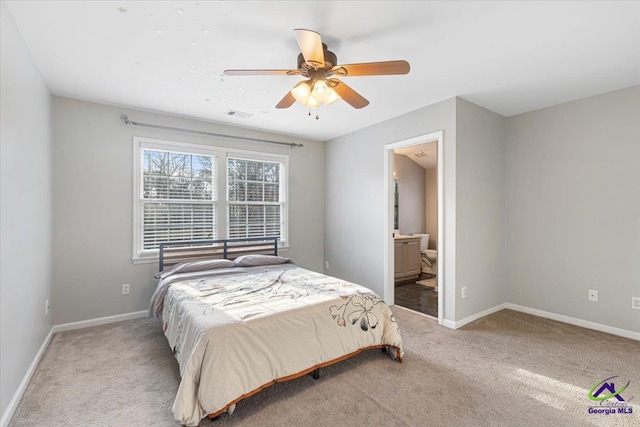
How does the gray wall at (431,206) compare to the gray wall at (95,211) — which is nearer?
the gray wall at (95,211)

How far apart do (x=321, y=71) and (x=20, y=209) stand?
2.35 metres

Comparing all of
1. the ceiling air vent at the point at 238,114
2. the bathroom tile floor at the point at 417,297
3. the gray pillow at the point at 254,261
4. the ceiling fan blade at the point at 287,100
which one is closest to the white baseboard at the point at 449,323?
the bathroom tile floor at the point at 417,297

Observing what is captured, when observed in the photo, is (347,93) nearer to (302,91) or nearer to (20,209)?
(302,91)

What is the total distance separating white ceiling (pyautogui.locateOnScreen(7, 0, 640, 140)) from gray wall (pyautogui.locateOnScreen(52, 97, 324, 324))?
0.30 m

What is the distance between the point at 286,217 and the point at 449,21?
344cm

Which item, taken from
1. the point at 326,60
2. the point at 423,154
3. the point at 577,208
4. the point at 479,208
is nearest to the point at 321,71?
the point at 326,60

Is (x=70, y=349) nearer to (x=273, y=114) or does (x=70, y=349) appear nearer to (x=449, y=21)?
(x=273, y=114)

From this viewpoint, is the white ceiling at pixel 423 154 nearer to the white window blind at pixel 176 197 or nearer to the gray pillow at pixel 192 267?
the white window blind at pixel 176 197

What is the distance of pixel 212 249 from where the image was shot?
3.96m

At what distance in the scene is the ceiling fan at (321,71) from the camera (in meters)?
1.84

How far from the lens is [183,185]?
3947mm

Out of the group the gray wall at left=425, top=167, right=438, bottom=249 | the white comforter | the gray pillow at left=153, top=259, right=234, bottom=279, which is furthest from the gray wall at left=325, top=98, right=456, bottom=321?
the gray wall at left=425, top=167, right=438, bottom=249

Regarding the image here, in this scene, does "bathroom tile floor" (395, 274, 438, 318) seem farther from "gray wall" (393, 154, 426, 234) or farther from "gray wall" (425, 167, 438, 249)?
"gray wall" (425, 167, 438, 249)

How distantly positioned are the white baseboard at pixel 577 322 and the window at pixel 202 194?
11.4 ft
